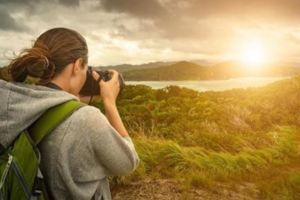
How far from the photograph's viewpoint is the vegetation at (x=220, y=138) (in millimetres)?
6965

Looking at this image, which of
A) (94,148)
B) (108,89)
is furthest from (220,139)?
(94,148)

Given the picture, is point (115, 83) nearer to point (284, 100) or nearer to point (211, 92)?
point (284, 100)


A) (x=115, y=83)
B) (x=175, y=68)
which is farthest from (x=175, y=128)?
(x=175, y=68)

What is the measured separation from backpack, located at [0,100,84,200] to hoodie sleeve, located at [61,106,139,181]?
2.5 inches

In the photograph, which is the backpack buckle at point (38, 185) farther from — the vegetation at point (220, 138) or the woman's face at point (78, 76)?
the vegetation at point (220, 138)

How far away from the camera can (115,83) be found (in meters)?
2.55

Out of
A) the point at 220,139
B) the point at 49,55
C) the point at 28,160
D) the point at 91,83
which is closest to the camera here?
the point at 28,160

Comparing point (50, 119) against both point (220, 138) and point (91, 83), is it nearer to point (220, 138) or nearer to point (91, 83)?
point (91, 83)

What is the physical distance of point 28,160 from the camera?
2.08 m

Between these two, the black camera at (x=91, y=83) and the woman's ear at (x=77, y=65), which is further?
the black camera at (x=91, y=83)

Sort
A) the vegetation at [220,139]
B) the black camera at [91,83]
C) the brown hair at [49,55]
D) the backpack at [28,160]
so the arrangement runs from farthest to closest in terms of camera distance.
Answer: the vegetation at [220,139] < the black camera at [91,83] < the brown hair at [49,55] < the backpack at [28,160]

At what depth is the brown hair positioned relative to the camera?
7.25 feet

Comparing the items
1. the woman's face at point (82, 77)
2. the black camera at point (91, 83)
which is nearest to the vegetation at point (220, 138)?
the black camera at point (91, 83)

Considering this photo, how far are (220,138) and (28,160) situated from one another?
26.0 feet
